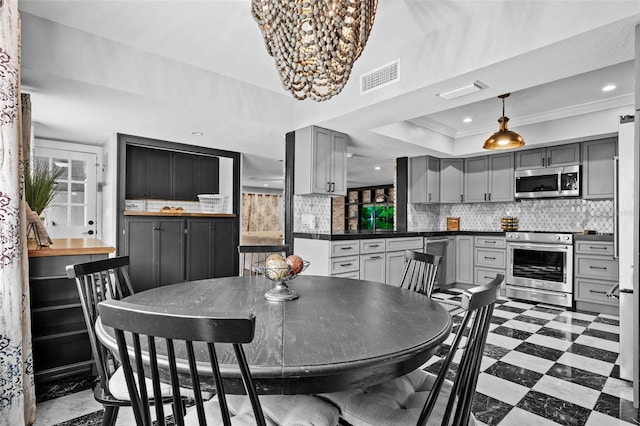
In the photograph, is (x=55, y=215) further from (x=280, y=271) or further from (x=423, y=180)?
(x=423, y=180)

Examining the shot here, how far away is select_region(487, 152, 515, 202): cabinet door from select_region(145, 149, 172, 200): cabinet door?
16.0 ft

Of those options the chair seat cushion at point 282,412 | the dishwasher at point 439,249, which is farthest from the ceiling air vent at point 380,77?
the dishwasher at point 439,249

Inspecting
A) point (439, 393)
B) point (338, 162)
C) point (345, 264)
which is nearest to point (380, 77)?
point (338, 162)

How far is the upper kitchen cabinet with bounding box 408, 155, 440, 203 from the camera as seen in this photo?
18.3ft

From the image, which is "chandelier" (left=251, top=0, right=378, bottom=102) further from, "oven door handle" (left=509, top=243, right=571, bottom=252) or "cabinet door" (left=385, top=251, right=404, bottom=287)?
"oven door handle" (left=509, top=243, right=571, bottom=252)

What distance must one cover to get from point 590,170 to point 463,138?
5.49 ft

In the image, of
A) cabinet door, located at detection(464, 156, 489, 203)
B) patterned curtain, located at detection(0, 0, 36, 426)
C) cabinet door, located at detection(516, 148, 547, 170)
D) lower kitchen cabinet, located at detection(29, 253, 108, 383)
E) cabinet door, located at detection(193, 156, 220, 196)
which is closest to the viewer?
patterned curtain, located at detection(0, 0, 36, 426)

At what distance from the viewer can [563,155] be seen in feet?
15.4

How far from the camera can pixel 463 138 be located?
538cm

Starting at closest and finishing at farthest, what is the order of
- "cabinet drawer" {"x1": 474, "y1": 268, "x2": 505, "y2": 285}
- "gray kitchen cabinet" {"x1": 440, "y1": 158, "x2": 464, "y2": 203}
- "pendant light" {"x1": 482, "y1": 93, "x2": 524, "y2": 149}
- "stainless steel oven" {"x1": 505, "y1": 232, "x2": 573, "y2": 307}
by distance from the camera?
"pendant light" {"x1": 482, "y1": 93, "x2": 524, "y2": 149} → "stainless steel oven" {"x1": 505, "y1": 232, "x2": 573, "y2": 307} → "cabinet drawer" {"x1": 474, "y1": 268, "x2": 505, "y2": 285} → "gray kitchen cabinet" {"x1": 440, "y1": 158, "x2": 464, "y2": 203}

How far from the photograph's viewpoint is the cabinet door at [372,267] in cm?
414

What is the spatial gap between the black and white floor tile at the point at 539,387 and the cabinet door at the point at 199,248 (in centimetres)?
243

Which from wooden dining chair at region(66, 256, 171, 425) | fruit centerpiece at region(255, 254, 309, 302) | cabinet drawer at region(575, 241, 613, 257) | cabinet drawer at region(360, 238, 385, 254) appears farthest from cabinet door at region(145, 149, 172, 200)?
cabinet drawer at region(575, 241, 613, 257)

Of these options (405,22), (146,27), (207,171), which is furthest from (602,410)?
(207,171)
